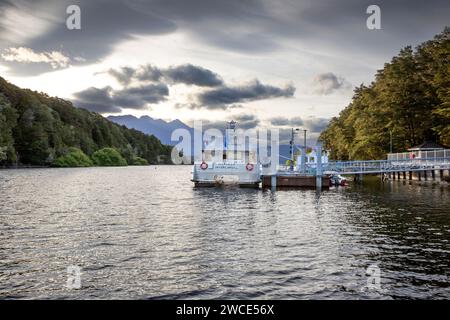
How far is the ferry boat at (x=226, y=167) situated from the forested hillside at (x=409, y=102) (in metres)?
27.2

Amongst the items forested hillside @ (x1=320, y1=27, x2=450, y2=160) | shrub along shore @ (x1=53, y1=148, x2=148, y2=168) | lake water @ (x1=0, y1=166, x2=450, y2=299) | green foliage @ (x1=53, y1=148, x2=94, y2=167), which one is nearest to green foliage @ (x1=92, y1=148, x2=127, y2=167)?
shrub along shore @ (x1=53, y1=148, x2=148, y2=168)

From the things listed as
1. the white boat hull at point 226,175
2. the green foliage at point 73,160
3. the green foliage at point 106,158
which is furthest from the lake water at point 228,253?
the green foliage at point 106,158

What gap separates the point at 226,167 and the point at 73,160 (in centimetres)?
10791

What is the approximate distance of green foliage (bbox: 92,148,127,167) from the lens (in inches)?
7093

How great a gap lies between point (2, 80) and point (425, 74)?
136 m

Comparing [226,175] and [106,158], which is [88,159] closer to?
[106,158]

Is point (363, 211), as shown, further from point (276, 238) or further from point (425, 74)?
point (425, 74)

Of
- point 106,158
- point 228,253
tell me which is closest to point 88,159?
point 106,158

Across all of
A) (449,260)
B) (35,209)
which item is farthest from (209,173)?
(449,260)

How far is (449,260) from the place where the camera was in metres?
15.9

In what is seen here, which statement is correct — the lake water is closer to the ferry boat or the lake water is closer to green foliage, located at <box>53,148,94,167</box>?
the ferry boat

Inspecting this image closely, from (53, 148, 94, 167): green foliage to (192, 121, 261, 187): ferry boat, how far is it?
9962cm

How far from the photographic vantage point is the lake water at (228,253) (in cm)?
1287

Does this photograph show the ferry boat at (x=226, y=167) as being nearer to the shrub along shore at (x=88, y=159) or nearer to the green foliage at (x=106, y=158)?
the shrub along shore at (x=88, y=159)
